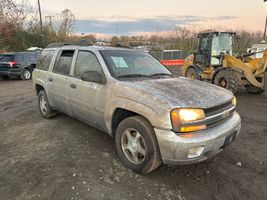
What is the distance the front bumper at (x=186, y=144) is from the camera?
113 inches

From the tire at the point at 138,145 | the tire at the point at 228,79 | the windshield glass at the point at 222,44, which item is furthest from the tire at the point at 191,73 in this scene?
the tire at the point at 138,145

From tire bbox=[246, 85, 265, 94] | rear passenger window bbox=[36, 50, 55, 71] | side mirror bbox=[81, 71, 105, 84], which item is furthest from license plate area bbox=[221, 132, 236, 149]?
tire bbox=[246, 85, 265, 94]

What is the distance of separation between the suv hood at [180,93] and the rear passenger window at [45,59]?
8.95 ft

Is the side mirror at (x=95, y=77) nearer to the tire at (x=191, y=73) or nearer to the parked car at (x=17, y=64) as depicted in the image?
the tire at (x=191, y=73)

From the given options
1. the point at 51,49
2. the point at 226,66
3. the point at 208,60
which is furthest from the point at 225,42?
the point at 51,49

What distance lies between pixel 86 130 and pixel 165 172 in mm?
2240

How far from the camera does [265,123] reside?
6004 mm

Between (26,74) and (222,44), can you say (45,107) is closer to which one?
(222,44)

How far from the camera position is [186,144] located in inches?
113

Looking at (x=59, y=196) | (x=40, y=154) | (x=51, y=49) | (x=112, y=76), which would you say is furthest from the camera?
(x=51, y=49)

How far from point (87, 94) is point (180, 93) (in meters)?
1.69

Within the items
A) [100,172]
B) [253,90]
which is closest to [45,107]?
[100,172]

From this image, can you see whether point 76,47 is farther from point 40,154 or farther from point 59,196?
point 59,196

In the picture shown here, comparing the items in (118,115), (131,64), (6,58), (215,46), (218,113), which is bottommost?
(118,115)
